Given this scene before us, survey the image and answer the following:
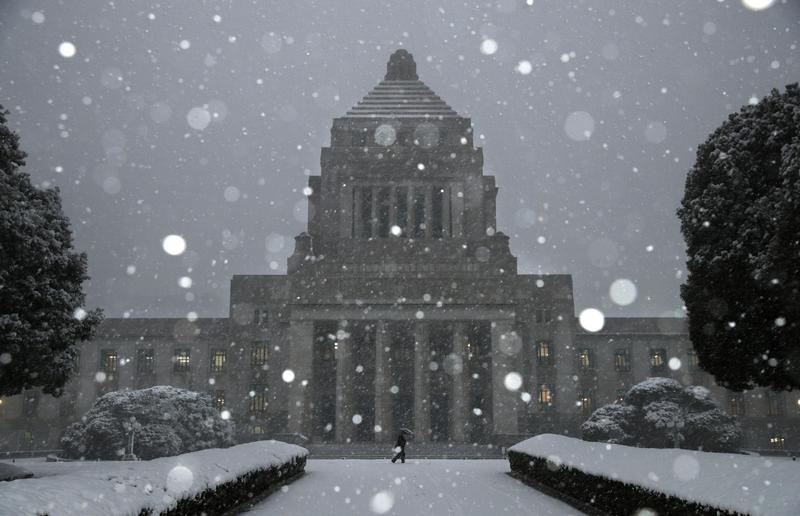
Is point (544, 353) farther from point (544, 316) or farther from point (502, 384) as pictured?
point (502, 384)

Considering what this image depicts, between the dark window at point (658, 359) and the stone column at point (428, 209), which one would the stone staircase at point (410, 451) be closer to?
the dark window at point (658, 359)

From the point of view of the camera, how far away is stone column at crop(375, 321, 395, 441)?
52438mm

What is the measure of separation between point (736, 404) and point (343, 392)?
3582 centimetres

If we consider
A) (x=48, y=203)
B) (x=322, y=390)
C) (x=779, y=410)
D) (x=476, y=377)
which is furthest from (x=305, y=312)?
(x=779, y=410)

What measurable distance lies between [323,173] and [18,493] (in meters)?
68.1

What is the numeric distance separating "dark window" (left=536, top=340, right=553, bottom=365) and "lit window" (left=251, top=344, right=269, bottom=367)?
24.7 meters

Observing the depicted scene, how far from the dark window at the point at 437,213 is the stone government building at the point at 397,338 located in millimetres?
163

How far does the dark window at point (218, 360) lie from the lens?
66.9m

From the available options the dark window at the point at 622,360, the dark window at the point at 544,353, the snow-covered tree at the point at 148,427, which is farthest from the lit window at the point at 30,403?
the dark window at the point at 622,360

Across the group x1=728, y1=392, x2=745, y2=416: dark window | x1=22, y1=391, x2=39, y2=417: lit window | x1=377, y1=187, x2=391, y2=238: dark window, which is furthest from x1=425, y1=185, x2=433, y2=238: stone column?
x1=22, y1=391, x2=39, y2=417: lit window

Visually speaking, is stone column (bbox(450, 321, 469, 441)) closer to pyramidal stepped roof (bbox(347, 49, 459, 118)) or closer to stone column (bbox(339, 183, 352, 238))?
stone column (bbox(339, 183, 352, 238))

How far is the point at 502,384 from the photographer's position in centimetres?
5297

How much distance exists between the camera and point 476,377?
193 feet

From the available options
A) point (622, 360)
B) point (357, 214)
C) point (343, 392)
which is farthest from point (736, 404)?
point (357, 214)
